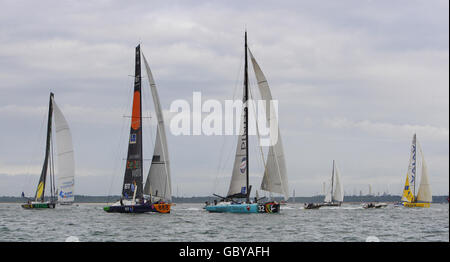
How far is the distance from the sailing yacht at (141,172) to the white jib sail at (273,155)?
9.89 m

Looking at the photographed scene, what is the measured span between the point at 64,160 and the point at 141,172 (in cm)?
1958

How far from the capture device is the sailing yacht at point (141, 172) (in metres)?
54.0

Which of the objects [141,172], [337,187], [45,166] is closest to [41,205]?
[45,166]

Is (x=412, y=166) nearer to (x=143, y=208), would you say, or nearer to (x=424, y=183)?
(x=424, y=183)

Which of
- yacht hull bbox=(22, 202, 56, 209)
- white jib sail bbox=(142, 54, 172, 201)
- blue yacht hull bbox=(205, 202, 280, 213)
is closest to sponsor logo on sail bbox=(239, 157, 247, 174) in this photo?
blue yacht hull bbox=(205, 202, 280, 213)

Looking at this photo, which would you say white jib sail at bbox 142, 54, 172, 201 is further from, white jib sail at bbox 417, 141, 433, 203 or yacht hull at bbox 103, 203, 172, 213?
white jib sail at bbox 417, 141, 433, 203

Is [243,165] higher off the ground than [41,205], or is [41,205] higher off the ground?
[243,165]

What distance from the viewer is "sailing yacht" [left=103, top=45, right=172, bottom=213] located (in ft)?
177

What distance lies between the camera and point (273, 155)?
5456 centimetres

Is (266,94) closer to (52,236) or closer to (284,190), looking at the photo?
(284,190)

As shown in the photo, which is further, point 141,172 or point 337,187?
point 337,187

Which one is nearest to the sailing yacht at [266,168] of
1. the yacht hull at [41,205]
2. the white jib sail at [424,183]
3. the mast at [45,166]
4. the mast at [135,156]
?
the mast at [135,156]
